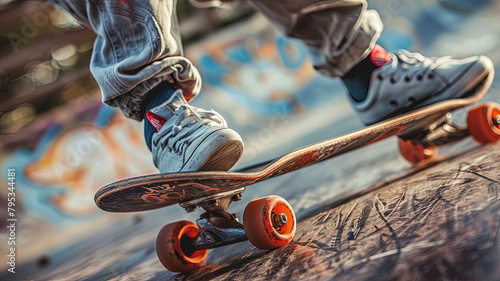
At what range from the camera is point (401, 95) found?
5.24 ft

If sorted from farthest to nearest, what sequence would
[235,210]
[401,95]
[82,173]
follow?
[82,173], [235,210], [401,95]

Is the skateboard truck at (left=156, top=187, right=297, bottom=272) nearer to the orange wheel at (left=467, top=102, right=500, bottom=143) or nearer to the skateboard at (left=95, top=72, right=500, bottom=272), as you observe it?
the skateboard at (left=95, top=72, right=500, bottom=272)

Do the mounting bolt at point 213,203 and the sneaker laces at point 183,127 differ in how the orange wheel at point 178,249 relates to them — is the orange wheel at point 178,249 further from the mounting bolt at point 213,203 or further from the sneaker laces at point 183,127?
the sneaker laces at point 183,127

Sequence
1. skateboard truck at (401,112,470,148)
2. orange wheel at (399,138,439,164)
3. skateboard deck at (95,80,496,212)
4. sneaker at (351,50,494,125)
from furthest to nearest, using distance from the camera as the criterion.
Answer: orange wheel at (399,138,439,164)
skateboard truck at (401,112,470,148)
sneaker at (351,50,494,125)
skateboard deck at (95,80,496,212)

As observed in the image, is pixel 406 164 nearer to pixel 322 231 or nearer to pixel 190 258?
pixel 322 231

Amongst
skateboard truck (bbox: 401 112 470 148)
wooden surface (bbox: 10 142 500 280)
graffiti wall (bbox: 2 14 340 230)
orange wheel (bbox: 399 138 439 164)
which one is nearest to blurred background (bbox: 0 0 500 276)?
graffiti wall (bbox: 2 14 340 230)

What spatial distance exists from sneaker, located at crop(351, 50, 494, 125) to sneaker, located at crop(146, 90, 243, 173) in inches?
29.5

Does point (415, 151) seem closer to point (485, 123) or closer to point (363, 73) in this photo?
point (485, 123)

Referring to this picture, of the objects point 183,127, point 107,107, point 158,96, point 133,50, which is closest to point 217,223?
point 183,127

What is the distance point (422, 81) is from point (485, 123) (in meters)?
0.34

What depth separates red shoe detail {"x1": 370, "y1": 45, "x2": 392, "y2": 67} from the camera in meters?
1.63

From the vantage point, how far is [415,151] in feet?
6.48

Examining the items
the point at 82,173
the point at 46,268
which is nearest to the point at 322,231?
the point at 46,268

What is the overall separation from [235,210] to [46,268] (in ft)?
3.66
